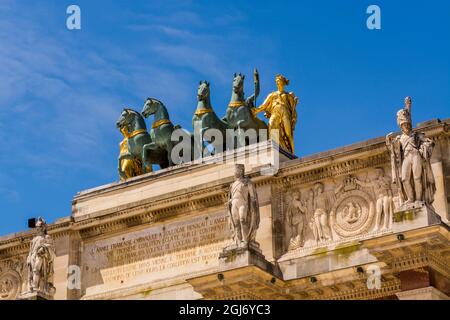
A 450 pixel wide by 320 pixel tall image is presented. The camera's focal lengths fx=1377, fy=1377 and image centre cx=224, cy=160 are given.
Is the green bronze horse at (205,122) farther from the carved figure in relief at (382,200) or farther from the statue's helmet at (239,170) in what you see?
the carved figure in relief at (382,200)

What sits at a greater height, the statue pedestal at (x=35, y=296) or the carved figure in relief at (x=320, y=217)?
the carved figure in relief at (x=320, y=217)

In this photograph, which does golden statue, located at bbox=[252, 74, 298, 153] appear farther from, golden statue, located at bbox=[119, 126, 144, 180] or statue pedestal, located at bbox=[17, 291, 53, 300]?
statue pedestal, located at bbox=[17, 291, 53, 300]

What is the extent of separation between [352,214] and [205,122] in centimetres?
669

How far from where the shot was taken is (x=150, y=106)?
134ft

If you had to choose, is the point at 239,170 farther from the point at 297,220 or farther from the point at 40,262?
the point at 40,262

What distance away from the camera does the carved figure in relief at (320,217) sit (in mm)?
34844

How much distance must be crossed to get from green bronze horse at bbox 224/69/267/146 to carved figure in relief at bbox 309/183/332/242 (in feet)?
13.3

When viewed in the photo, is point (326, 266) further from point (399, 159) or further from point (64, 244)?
point (64, 244)

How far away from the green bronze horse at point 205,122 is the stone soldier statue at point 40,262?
4995mm

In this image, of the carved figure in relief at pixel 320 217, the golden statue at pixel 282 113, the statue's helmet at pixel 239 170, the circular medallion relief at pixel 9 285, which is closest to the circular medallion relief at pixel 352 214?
the carved figure in relief at pixel 320 217

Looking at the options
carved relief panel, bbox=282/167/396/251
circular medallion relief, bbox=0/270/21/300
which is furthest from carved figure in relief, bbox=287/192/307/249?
circular medallion relief, bbox=0/270/21/300

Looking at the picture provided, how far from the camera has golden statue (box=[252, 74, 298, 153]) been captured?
38.3 meters

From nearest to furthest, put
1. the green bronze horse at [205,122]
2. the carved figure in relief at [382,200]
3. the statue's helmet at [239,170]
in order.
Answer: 1. the carved figure in relief at [382,200]
2. the statue's helmet at [239,170]
3. the green bronze horse at [205,122]

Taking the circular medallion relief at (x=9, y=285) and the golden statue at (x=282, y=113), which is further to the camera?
the circular medallion relief at (x=9, y=285)
